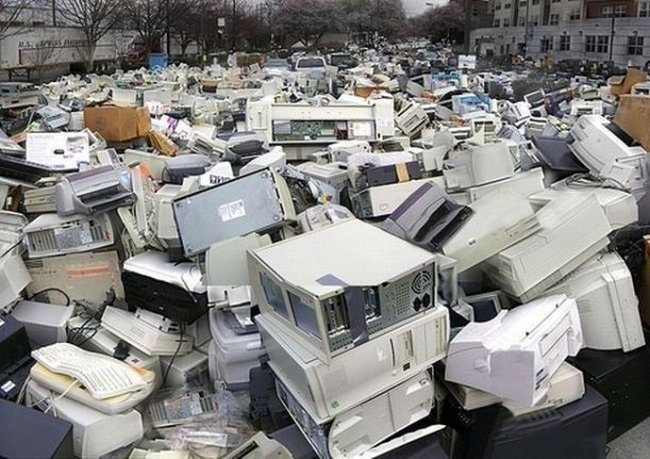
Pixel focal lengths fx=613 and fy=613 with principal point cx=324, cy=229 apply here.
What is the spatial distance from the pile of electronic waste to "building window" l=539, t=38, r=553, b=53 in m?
32.8

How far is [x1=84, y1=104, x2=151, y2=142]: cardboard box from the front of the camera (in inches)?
→ 217

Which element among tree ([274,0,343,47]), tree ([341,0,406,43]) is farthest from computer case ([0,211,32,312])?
tree ([341,0,406,43])

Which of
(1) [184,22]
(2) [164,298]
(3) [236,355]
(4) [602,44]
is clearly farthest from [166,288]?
(1) [184,22]

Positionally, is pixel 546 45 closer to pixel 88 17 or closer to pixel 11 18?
pixel 88 17

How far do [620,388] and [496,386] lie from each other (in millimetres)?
879

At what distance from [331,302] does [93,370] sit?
108cm

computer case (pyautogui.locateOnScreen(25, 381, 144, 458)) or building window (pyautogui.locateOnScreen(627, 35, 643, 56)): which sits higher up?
building window (pyautogui.locateOnScreen(627, 35, 643, 56))

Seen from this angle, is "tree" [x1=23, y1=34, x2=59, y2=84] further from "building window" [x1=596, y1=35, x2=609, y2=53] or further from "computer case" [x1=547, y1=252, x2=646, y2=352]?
"building window" [x1=596, y1=35, x2=609, y2=53]

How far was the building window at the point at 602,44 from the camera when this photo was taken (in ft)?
92.3

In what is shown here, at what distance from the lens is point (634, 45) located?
85.9ft

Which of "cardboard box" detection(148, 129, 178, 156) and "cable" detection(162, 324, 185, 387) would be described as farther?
"cardboard box" detection(148, 129, 178, 156)

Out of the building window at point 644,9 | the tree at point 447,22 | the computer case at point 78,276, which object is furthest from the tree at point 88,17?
the tree at point 447,22

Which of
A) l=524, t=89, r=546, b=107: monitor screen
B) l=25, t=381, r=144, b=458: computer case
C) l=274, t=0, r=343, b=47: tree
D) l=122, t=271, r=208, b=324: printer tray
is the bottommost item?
l=25, t=381, r=144, b=458: computer case

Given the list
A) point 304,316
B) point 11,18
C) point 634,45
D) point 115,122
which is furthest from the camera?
point 634,45
